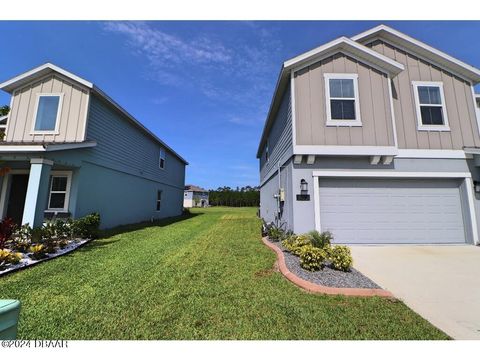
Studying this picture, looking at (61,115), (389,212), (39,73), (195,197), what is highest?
(39,73)

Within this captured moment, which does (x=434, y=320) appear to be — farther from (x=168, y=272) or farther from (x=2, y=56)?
(x=2, y=56)

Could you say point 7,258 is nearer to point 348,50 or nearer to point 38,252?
point 38,252

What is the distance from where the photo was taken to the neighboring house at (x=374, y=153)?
7492 millimetres

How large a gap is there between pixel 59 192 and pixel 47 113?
3.19 metres

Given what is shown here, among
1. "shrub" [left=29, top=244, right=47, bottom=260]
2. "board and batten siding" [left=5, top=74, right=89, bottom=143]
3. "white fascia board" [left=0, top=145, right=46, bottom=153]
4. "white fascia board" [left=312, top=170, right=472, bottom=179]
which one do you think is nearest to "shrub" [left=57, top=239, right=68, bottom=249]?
"shrub" [left=29, top=244, right=47, bottom=260]

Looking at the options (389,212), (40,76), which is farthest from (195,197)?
(389,212)

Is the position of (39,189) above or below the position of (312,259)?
above

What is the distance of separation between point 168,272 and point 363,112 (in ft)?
23.6

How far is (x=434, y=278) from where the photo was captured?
4605mm

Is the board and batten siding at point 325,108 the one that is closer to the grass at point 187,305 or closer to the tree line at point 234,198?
the grass at point 187,305

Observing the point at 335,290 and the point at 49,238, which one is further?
the point at 49,238

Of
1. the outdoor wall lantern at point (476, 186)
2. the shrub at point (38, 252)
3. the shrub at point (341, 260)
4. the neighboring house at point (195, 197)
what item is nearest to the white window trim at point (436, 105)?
the outdoor wall lantern at point (476, 186)
